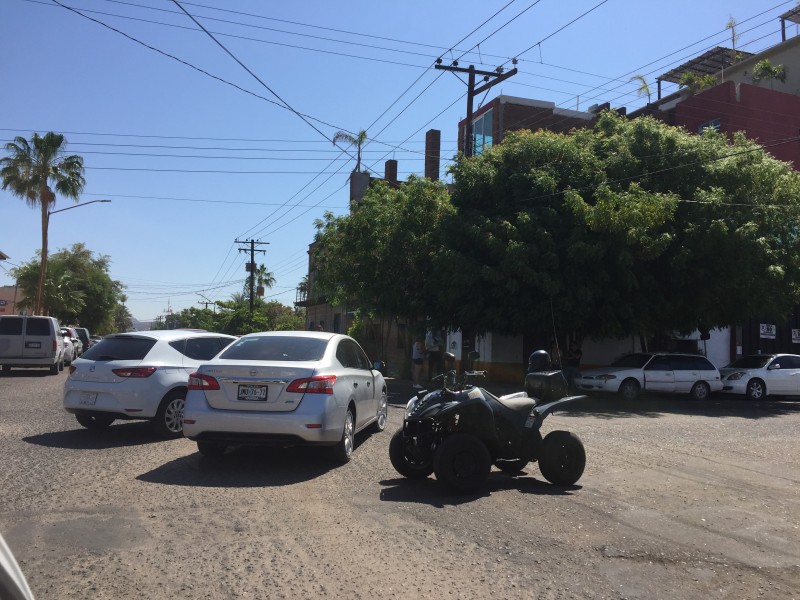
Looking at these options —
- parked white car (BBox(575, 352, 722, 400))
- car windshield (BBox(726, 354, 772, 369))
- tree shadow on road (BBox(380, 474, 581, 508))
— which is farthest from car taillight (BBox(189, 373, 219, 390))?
car windshield (BBox(726, 354, 772, 369))

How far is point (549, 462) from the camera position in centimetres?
735

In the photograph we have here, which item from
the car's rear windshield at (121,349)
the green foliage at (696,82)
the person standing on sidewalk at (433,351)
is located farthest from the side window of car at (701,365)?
the green foliage at (696,82)

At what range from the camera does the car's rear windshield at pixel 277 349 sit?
328 inches

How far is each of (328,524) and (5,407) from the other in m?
10.2

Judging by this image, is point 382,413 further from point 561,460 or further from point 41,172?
point 41,172

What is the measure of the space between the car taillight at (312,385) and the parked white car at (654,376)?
14.0 meters

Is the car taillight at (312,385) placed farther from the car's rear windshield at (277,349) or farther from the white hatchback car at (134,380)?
the white hatchback car at (134,380)

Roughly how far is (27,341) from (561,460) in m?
20.2

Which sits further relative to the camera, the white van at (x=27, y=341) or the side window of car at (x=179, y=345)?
the white van at (x=27, y=341)

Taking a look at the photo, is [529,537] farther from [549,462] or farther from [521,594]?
[549,462]

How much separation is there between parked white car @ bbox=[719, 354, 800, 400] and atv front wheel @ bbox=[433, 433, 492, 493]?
17.8 m

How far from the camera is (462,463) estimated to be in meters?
6.88

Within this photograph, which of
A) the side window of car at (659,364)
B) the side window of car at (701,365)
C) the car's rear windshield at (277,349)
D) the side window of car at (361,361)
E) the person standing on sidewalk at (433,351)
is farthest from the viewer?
the person standing on sidewalk at (433,351)

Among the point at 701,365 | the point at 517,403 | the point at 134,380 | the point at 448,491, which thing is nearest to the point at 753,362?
A: the point at 701,365
